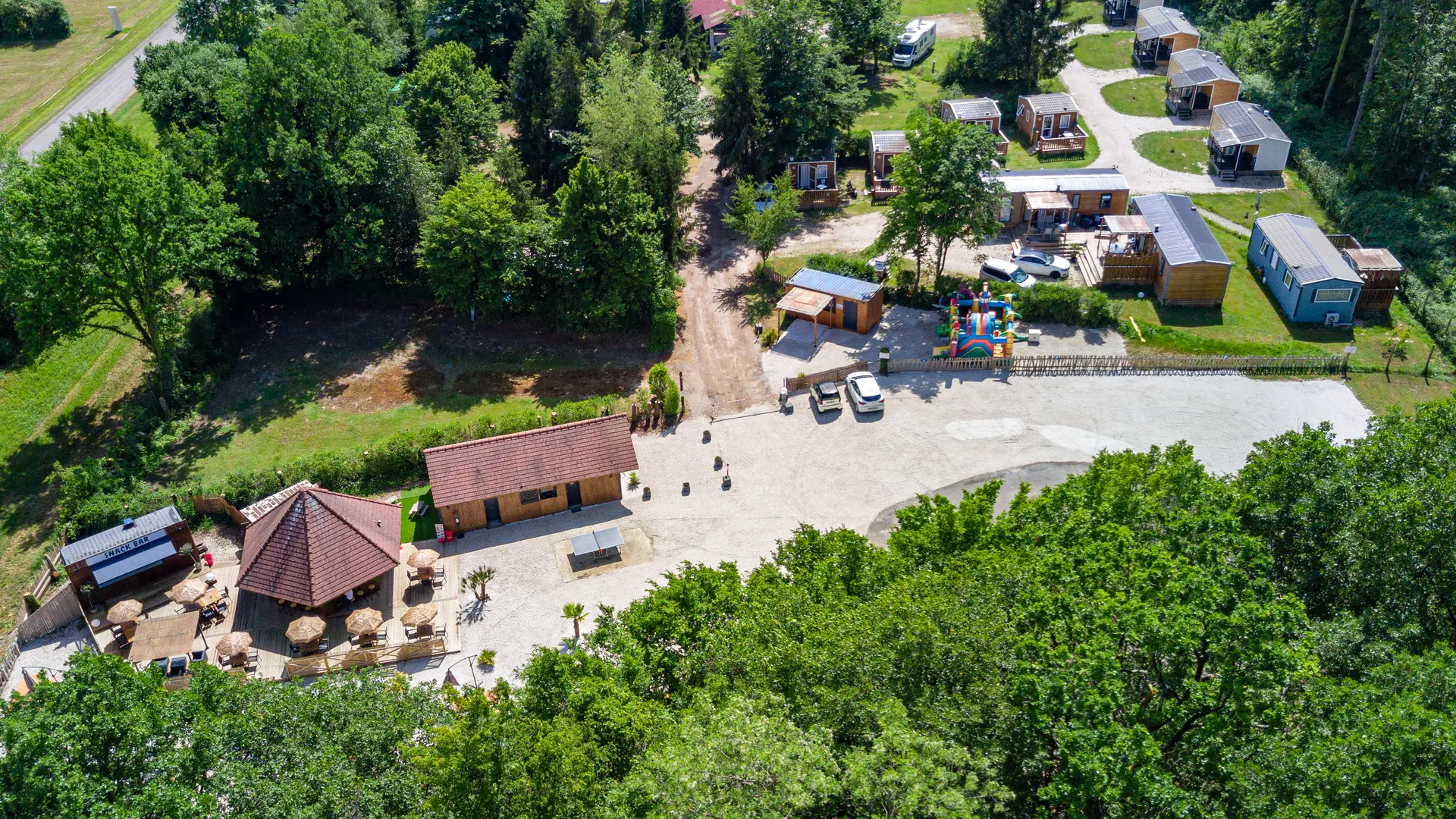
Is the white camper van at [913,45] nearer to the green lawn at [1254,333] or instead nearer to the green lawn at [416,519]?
the green lawn at [1254,333]

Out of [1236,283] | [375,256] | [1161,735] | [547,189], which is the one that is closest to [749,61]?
[547,189]

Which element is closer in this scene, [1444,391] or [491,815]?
[491,815]

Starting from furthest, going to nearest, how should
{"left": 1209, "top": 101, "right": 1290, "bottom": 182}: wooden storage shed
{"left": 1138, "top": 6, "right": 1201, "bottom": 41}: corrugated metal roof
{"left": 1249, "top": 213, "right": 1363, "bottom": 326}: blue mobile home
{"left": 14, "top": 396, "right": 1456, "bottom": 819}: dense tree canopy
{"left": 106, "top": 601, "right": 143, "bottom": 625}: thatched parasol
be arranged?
{"left": 1138, "top": 6, "right": 1201, "bottom": 41}: corrugated metal roof → {"left": 1209, "top": 101, "right": 1290, "bottom": 182}: wooden storage shed → {"left": 1249, "top": 213, "right": 1363, "bottom": 326}: blue mobile home → {"left": 106, "top": 601, "right": 143, "bottom": 625}: thatched parasol → {"left": 14, "top": 396, "right": 1456, "bottom": 819}: dense tree canopy

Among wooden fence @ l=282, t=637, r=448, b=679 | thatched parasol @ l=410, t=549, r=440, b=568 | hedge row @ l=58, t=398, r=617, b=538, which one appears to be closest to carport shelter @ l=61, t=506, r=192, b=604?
hedge row @ l=58, t=398, r=617, b=538

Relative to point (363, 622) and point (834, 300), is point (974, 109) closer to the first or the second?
point (834, 300)

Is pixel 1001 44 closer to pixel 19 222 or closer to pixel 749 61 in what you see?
pixel 749 61

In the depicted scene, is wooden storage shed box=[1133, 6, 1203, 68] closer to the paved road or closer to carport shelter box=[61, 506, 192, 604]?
carport shelter box=[61, 506, 192, 604]
